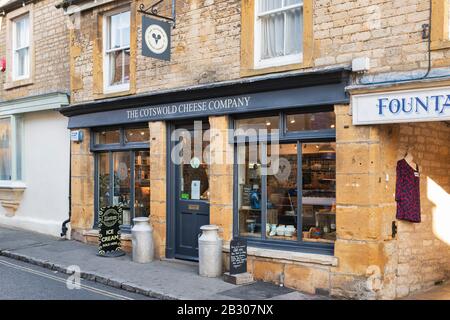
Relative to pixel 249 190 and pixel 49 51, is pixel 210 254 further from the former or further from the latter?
pixel 49 51

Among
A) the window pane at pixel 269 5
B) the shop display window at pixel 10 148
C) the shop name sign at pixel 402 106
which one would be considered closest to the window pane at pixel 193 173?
the window pane at pixel 269 5

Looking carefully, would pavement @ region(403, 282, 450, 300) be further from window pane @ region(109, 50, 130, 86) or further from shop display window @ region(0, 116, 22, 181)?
shop display window @ region(0, 116, 22, 181)

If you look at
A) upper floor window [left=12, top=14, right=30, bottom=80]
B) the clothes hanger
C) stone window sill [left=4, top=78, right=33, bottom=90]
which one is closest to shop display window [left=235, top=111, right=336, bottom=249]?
the clothes hanger

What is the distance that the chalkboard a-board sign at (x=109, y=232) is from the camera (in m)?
10.9

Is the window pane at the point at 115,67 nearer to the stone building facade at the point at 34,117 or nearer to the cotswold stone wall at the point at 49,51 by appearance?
the stone building facade at the point at 34,117

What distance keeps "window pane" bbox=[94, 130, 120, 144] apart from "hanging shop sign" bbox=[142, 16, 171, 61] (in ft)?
8.52

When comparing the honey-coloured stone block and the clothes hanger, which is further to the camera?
the honey-coloured stone block

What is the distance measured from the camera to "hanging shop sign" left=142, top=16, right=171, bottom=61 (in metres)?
9.68

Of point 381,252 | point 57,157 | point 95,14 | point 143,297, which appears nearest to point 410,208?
point 381,252

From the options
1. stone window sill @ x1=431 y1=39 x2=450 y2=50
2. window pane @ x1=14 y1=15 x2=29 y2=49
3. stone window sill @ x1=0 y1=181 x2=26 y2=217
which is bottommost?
stone window sill @ x1=0 y1=181 x2=26 y2=217

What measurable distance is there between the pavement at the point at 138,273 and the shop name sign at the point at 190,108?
292cm

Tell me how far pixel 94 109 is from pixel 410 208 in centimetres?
731

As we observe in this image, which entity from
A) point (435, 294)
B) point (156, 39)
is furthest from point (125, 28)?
point (435, 294)

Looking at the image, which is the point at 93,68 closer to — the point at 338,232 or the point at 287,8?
the point at 287,8
